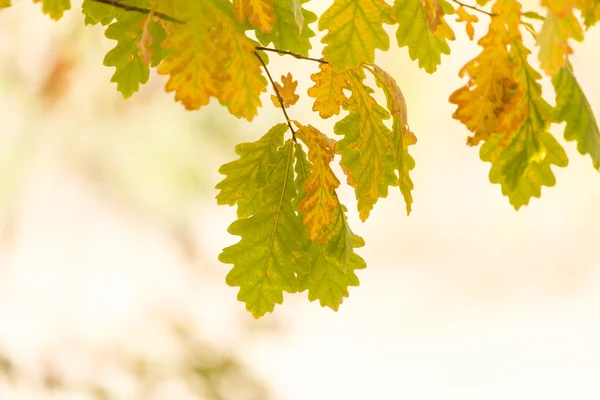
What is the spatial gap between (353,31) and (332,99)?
26 cm

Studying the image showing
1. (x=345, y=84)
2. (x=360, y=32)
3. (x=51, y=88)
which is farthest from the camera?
(x=51, y=88)

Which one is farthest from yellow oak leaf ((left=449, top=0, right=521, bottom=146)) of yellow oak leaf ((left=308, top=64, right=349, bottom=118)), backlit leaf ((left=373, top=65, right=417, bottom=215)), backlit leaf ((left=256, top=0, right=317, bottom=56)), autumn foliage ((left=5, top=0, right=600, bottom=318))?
backlit leaf ((left=256, top=0, right=317, bottom=56))

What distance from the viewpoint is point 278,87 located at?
1.27 meters

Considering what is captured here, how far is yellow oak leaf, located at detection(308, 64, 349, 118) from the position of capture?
1.23 m

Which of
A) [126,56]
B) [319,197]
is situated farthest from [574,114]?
[126,56]

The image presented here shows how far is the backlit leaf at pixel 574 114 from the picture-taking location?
93 cm

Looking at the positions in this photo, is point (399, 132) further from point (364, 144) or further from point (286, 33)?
point (286, 33)

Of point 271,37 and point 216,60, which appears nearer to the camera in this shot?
point 216,60

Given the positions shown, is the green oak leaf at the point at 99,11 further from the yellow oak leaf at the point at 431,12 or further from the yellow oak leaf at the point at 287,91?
the yellow oak leaf at the point at 431,12

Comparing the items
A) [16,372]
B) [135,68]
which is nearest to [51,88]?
[16,372]

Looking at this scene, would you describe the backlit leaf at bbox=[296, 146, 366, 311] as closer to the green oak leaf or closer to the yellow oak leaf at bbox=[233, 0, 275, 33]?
the yellow oak leaf at bbox=[233, 0, 275, 33]

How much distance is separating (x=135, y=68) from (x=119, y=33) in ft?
0.29

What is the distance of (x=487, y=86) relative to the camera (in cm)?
103

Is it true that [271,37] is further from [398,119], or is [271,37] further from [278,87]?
[398,119]
